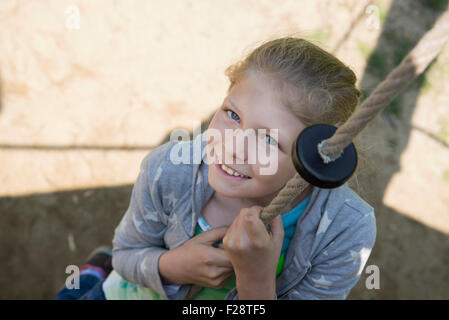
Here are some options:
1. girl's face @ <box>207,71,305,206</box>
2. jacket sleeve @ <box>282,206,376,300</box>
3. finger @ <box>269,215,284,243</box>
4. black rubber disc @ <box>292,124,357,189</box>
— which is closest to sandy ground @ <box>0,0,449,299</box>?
jacket sleeve @ <box>282,206,376,300</box>

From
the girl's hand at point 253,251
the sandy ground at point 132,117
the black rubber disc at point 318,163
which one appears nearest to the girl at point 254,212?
the girl's hand at point 253,251

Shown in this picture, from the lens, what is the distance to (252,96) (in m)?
0.86

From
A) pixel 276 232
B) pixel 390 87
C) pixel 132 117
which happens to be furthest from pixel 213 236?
pixel 132 117

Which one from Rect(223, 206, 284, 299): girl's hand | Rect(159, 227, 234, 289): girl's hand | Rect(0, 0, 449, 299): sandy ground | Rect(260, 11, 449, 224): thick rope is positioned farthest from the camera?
Rect(0, 0, 449, 299): sandy ground

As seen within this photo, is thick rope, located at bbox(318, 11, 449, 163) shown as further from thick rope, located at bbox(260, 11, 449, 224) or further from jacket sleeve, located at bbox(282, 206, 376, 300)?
jacket sleeve, located at bbox(282, 206, 376, 300)

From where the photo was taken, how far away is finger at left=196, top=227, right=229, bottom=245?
96 cm

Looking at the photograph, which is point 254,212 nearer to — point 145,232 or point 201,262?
point 201,262

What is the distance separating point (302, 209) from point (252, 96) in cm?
37

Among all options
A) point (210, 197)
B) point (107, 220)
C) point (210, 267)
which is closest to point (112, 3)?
point (107, 220)

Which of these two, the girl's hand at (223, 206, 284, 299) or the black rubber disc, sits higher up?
the black rubber disc

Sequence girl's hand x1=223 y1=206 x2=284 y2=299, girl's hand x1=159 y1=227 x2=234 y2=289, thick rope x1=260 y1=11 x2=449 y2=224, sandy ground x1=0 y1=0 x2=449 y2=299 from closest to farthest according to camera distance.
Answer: thick rope x1=260 y1=11 x2=449 y2=224
girl's hand x1=223 y1=206 x2=284 y2=299
girl's hand x1=159 y1=227 x2=234 y2=289
sandy ground x1=0 y1=0 x2=449 y2=299

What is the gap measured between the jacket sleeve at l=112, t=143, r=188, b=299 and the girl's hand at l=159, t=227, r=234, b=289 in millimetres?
63
